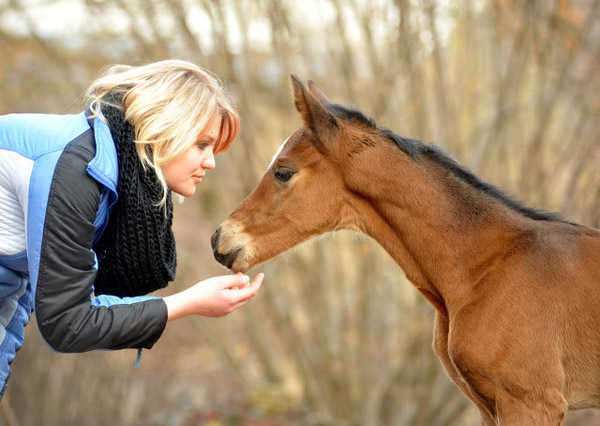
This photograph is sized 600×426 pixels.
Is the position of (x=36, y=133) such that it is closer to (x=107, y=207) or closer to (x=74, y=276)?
(x=107, y=207)

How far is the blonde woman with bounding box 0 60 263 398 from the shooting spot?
2.22m

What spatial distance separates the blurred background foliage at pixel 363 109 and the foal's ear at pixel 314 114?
324cm

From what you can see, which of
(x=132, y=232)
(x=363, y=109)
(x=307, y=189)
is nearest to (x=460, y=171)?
(x=307, y=189)

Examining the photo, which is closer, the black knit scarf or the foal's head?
the black knit scarf

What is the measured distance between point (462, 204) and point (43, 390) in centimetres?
471

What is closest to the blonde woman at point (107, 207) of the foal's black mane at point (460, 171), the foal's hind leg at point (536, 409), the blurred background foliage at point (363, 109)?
the foal's black mane at point (460, 171)

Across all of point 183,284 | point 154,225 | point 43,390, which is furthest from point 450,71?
point 154,225

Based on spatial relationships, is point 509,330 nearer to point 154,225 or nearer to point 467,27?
point 154,225

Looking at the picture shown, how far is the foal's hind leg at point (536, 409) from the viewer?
2.74 metres

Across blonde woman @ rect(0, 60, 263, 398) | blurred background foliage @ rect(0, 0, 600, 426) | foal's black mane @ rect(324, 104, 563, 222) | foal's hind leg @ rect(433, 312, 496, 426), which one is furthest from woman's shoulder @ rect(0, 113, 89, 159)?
blurred background foliage @ rect(0, 0, 600, 426)

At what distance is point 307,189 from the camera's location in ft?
10.4

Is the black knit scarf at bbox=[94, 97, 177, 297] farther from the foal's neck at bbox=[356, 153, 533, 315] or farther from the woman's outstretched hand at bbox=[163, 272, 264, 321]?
the foal's neck at bbox=[356, 153, 533, 315]

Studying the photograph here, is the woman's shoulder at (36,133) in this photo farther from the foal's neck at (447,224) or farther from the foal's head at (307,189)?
the foal's neck at (447,224)

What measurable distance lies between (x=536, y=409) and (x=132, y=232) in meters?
1.67
